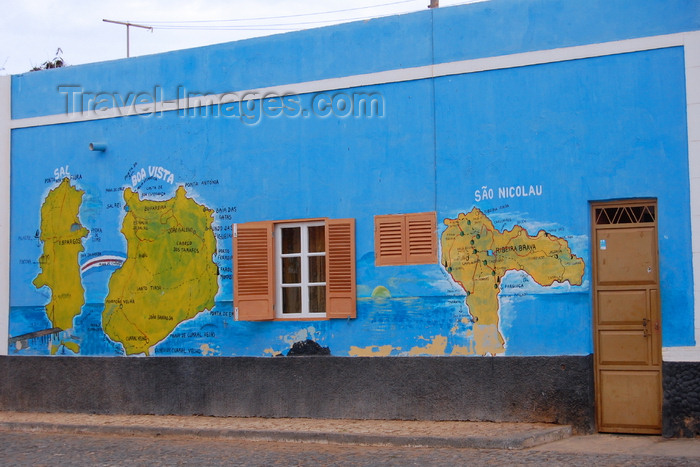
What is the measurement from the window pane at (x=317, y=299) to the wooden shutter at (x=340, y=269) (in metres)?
0.23

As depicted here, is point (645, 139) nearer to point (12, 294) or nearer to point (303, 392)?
point (303, 392)

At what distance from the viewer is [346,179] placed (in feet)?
35.4

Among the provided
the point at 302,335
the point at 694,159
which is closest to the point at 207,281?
the point at 302,335

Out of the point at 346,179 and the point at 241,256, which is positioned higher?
the point at 346,179

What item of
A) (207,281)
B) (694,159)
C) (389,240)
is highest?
(694,159)

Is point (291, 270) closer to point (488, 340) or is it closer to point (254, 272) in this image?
point (254, 272)

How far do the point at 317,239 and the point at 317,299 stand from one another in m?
0.73

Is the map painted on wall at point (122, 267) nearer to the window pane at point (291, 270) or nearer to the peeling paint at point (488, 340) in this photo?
the window pane at point (291, 270)

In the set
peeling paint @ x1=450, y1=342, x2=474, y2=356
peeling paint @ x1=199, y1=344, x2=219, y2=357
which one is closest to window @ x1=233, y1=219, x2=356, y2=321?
peeling paint @ x1=199, y1=344, x2=219, y2=357

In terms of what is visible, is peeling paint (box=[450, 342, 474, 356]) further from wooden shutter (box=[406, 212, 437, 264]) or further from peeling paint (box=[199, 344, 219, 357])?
peeling paint (box=[199, 344, 219, 357])

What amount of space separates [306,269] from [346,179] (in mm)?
1209

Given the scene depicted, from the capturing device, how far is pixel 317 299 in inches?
433

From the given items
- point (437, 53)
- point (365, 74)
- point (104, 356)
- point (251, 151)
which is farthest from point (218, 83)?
point (104, 356)

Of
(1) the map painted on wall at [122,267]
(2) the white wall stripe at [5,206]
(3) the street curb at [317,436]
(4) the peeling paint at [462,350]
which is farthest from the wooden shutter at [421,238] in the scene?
(2) the white wall stripe at [5,206]
